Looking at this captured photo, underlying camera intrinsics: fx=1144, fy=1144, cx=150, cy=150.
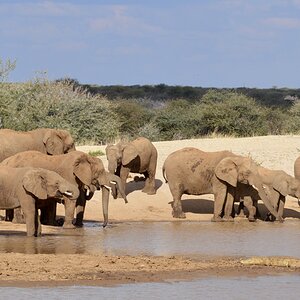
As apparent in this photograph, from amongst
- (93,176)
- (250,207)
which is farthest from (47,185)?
(250,207)

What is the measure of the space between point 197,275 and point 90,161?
703 centimetres

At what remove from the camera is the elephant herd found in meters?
19.4

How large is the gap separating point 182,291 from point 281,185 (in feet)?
35.9

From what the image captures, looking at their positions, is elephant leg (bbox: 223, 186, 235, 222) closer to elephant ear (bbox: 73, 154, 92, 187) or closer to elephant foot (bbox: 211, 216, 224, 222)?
elephant foot (bbox: 211, 216, 224, 222)

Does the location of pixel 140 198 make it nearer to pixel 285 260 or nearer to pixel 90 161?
pixel 90 161

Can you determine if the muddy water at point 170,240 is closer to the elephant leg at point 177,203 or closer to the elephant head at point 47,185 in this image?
the elephant head at point 47,185

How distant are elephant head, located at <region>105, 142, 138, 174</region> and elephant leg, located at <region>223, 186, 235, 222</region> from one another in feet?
8.73

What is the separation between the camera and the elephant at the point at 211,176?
77.0 ft

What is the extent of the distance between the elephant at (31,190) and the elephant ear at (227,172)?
4.77 meters

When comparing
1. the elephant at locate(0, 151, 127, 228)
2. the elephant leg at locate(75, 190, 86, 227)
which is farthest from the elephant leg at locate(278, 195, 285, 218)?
the elephant leg at locate(75, 190, 86, 227)

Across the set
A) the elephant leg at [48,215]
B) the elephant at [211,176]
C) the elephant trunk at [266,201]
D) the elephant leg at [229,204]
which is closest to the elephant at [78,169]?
the elephant leg at [48,215]

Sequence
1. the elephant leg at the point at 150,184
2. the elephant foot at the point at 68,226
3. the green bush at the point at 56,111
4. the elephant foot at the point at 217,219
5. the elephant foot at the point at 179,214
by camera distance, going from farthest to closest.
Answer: the green bush at the point at 56,111, the elephant leg at the point at 150,184, the elephant foot at the point at 179,214, the elephant foot at the point at 217,219, the elephant foot at the point at 68,226

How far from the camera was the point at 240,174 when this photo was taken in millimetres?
23594

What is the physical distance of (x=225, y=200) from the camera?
23750 mm
